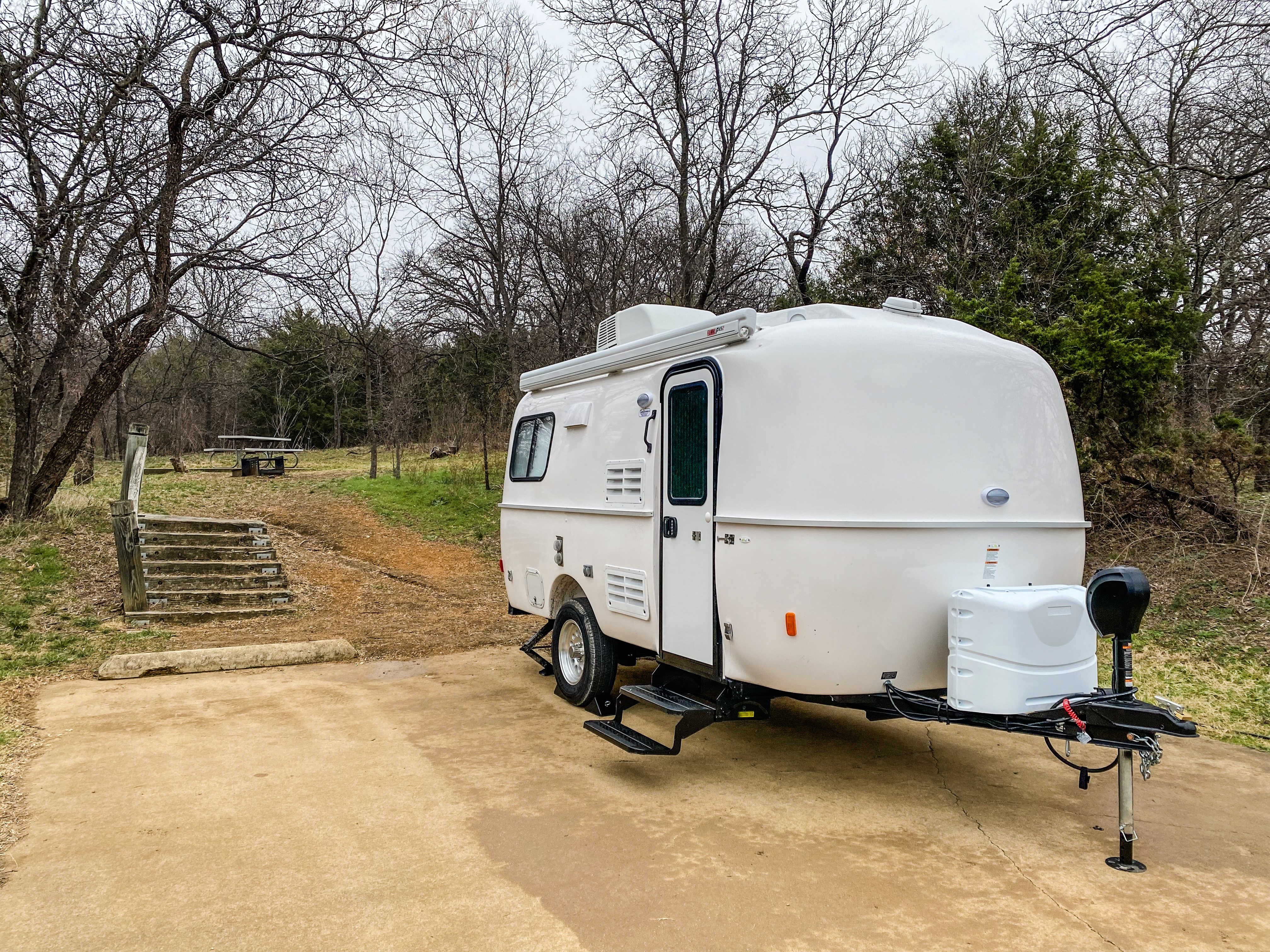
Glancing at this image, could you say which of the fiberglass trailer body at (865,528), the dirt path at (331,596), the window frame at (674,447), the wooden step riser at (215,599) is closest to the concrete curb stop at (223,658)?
the dirt path at (331,596)

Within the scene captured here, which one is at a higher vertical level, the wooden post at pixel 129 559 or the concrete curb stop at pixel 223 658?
the wooden post at pixel 129 559

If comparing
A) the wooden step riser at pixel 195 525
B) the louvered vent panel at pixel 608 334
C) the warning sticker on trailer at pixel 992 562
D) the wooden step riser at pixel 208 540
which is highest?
the louvered vent panel at pixel 608 334

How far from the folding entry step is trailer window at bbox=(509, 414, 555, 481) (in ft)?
7.90

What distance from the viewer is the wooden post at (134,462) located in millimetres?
10406

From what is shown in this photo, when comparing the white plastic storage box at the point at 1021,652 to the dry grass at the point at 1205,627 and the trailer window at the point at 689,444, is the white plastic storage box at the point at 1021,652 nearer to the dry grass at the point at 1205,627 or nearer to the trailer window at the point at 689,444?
the trailer window at the point at 689,444

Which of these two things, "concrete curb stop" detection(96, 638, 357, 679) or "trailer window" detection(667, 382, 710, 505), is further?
"concrete curb stop" detection(96, 638, 357, 679)

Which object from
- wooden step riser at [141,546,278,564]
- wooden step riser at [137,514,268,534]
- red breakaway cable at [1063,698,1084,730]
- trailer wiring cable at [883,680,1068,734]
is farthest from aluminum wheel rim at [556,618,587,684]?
wooden step riser at [137,514,268,534]

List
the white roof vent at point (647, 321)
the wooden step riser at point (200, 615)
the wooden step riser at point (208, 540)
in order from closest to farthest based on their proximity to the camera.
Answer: the white roof vent at point (647, 321) < the wooden step riser at point (200, 615) < the wooden step riser at point (208, 540)

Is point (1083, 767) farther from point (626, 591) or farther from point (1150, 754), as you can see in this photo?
point (626, 591)

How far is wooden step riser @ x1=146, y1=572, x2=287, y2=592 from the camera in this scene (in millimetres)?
10289

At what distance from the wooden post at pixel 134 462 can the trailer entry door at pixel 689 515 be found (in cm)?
781

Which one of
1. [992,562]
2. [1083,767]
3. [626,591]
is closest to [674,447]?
[626,591]

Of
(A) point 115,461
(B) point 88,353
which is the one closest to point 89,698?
(B) point 88,353

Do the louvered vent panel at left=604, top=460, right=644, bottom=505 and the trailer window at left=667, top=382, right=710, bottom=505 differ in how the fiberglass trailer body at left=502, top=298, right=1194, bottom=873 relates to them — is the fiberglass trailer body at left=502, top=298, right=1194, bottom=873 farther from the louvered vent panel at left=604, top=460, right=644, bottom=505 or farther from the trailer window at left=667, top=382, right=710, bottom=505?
the louvered vent panel at left=604, top=460, right=644, bottom=505
